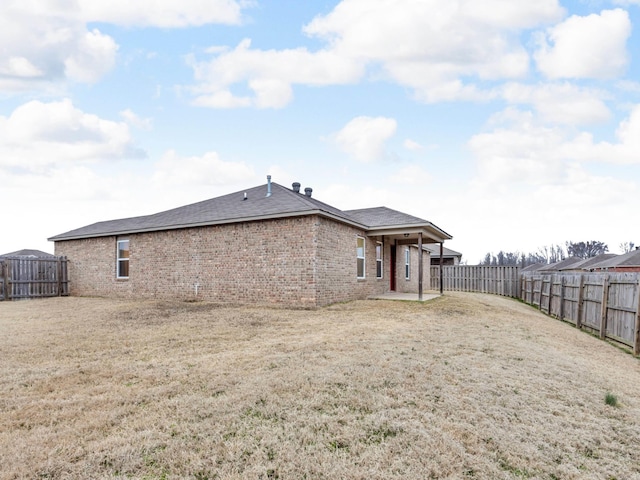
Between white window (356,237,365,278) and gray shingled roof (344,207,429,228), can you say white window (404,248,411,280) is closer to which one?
gray shingled roof (344,207,429,228)

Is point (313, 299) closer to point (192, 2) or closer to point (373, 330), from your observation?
point (373, 330)

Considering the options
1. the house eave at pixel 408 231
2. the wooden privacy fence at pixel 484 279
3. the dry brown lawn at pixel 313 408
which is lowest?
the wooden privacy fence at pixel 484 279

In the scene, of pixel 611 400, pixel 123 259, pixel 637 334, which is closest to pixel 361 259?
pixel 637 334

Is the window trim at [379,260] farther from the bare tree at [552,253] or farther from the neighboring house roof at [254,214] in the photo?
the bare tree at [552,253]

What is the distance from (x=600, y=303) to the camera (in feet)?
32.6

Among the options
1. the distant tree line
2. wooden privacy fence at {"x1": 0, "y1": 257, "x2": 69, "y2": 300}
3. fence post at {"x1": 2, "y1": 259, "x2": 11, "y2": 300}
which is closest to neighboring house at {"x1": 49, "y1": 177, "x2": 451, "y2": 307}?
wooden privacy fence at {"x1": 0, "y1": 257, "x2": 69, "y2": 300}

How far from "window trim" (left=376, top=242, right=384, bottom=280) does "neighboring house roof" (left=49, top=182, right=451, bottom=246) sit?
144cm

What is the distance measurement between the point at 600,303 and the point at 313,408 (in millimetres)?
10247

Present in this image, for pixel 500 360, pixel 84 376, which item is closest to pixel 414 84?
pixel 500 360

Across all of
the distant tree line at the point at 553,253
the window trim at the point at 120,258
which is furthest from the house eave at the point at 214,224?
the distant tree line at the point at 553,253

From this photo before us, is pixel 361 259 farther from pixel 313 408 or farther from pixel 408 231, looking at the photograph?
pixel 313 408

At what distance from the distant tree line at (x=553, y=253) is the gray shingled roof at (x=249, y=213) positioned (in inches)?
2787

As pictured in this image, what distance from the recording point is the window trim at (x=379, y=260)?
15.9 metres

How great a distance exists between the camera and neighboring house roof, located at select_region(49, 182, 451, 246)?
39.2ft
